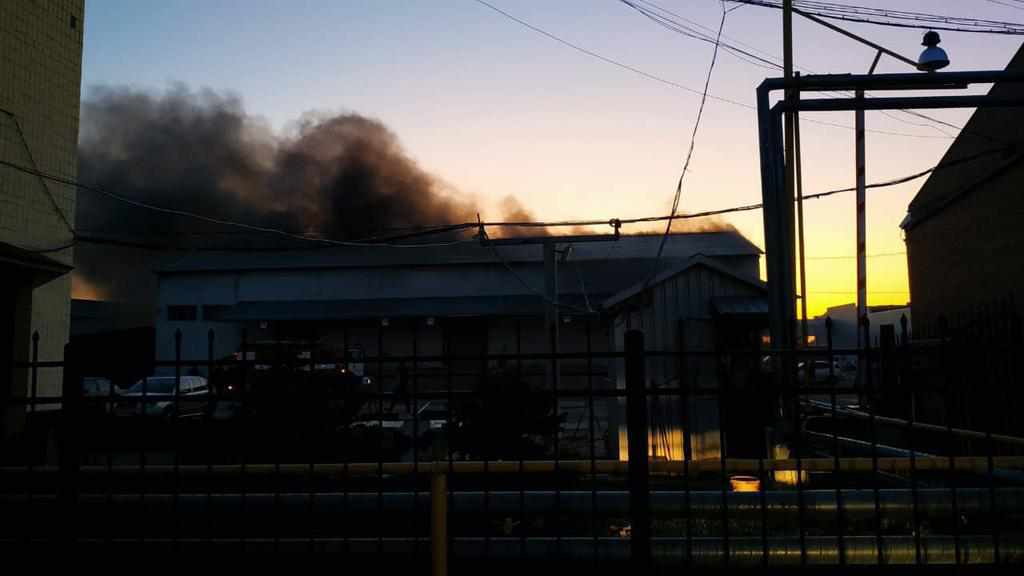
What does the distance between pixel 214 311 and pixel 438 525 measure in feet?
114

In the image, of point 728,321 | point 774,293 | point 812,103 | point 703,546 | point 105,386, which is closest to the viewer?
point 703,546

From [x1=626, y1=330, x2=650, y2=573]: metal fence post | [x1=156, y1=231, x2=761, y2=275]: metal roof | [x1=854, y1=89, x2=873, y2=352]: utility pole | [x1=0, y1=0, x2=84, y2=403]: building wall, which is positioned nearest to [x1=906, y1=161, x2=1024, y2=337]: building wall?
[x1=854, y1=89, x2=873, y2=352]: utility pole

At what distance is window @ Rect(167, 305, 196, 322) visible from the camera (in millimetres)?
36781

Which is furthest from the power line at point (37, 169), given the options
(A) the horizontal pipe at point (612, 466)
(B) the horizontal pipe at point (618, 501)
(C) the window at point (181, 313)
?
(C) the window at point (181, 313)

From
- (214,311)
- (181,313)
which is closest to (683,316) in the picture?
(214,311)

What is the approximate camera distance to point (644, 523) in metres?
4.53

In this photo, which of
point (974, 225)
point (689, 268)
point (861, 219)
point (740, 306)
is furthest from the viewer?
point (974, 225)

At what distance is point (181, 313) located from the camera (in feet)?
121

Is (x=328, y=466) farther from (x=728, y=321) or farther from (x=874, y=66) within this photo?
(x=874, y=66)

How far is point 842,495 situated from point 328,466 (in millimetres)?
3319

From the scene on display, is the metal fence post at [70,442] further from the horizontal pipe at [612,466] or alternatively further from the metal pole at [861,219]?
the metal pole at [861,219]

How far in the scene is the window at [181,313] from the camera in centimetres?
3678

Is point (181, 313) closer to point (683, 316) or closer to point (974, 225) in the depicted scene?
point (683, 316)

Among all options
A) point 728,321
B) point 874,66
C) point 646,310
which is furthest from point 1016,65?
point 646,310
